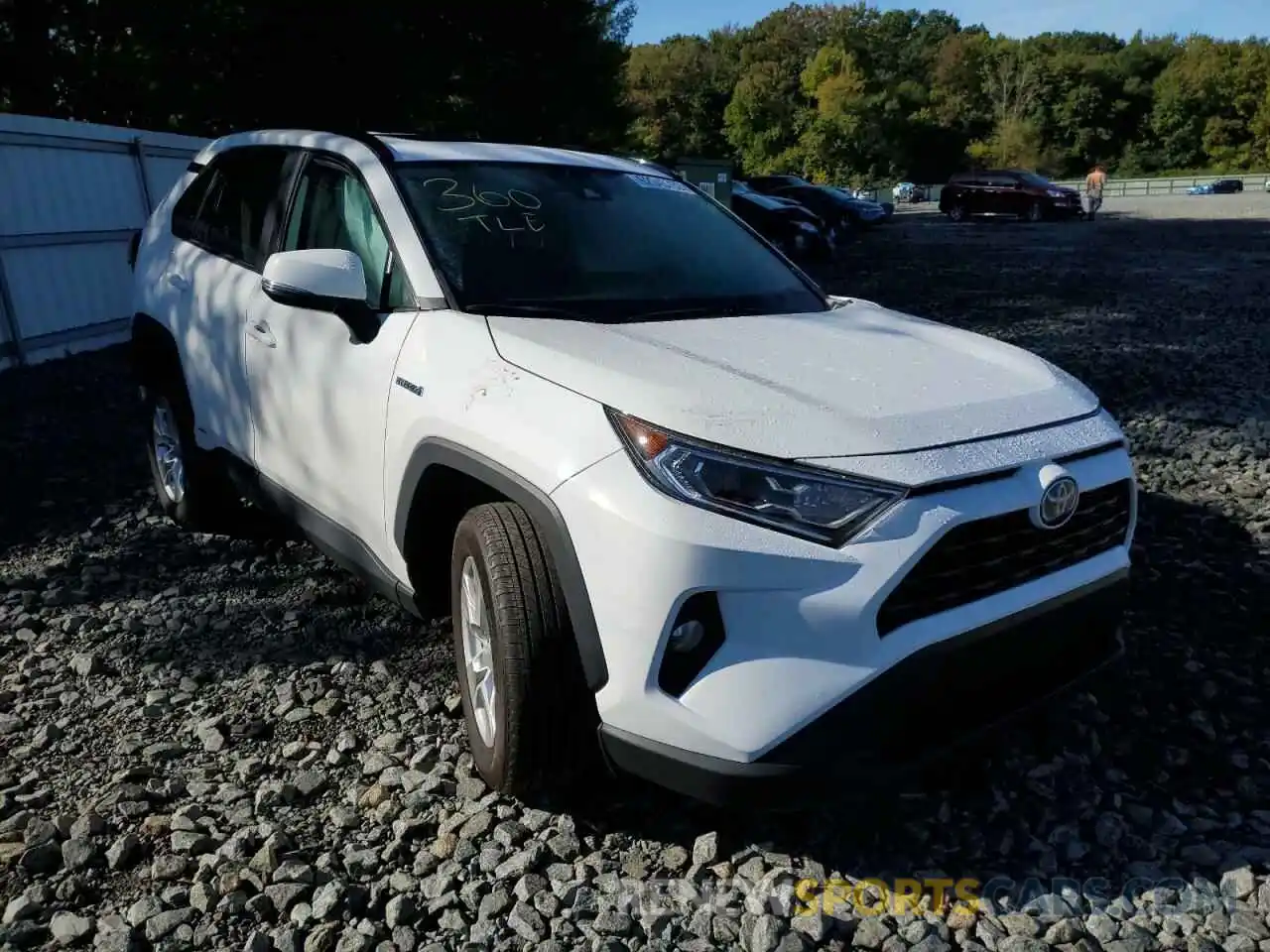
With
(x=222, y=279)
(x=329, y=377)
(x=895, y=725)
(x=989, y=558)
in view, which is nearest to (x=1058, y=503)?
(x=989, y=558)

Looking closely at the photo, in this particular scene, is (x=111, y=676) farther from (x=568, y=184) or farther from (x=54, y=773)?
(x=568, y=184)

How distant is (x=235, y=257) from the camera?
155 inches

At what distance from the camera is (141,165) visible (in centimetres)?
1023

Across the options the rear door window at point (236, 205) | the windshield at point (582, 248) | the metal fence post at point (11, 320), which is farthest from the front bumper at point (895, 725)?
the metal fence post at point (11, 320)

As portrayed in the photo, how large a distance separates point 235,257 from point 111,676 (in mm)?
1612

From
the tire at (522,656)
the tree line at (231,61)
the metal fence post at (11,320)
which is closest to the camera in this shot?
the tire at (522,656)

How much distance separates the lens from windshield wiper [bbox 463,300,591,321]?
2.82 m

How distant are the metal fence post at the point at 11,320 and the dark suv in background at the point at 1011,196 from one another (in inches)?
1131

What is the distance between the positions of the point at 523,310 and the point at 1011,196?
31604 mm

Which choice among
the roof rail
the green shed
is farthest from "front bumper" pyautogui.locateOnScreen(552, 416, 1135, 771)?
the green shed

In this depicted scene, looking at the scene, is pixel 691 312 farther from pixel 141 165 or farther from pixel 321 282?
pixel 141 165

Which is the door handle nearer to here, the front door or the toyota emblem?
the front door

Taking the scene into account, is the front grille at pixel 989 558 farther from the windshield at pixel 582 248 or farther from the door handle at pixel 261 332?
the door handle at pixel 261 332

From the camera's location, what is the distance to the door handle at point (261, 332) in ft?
11.3
